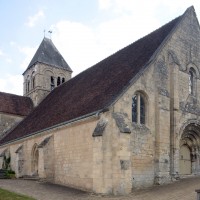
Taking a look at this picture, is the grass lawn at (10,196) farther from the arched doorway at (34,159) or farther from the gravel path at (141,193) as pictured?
the arched doorway at (34,159)

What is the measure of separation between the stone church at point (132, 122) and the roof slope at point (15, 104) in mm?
10832

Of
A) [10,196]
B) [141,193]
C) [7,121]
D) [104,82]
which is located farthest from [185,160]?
[7,121]

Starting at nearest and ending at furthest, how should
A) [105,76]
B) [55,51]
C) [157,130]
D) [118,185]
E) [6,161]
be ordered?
1. [118,185]
2. [157,130]
3. [105,76]
4. [6,161]
5. [55,51]

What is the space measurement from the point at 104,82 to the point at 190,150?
713cm

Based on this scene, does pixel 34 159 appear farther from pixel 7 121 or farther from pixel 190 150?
pixel 190 150

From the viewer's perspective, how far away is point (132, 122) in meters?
16.9

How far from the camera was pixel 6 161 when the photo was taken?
28.0 m

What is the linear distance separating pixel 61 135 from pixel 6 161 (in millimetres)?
10206

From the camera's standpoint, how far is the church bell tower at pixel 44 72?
36.4m

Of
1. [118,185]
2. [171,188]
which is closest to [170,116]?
[171,188]

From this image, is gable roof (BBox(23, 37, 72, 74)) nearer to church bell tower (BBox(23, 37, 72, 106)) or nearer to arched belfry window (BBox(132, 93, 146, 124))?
church bell tower (BBox(23, 37, 72, 106))

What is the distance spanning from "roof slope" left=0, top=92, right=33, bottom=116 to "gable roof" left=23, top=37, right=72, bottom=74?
4.20m

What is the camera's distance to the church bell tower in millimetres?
36378

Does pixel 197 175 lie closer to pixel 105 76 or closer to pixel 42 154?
pixel 105 76
